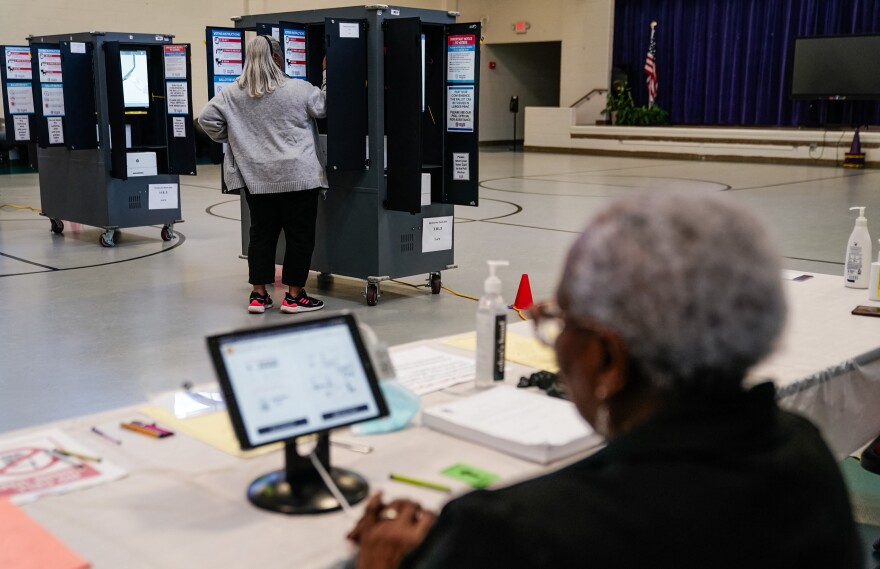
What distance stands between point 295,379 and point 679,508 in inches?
28.5

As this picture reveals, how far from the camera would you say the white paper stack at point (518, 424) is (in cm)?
169

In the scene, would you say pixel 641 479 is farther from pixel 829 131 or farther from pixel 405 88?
pixel 829 131

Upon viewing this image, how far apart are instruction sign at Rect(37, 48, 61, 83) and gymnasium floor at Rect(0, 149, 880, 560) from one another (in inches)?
51.2

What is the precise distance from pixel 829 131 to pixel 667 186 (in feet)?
51.1

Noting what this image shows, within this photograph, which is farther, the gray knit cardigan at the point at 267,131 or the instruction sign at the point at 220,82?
the instruction sign at the point at 220,82

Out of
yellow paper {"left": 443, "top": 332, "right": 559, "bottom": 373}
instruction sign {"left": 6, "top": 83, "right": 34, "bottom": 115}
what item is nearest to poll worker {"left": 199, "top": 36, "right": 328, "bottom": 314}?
yellow paper {"left": 443, "top": 332, "right": 559, "bottom": 373}

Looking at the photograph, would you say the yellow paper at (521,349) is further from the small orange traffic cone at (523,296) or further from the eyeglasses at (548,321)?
the small orange traffic cone at (523,296)

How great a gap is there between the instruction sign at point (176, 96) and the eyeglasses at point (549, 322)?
252 inches

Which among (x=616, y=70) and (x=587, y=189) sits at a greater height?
(x=616, y=70)

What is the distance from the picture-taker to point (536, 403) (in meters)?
1.94

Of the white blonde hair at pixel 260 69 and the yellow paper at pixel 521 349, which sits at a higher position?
the white blonde hair at pixel 260 69

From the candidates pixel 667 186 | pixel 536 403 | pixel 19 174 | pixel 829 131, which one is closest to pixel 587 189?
pixel 829 131

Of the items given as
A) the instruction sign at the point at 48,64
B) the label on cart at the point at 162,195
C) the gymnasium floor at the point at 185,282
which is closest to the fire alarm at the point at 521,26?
the gymnasium floor at the point at 185,282

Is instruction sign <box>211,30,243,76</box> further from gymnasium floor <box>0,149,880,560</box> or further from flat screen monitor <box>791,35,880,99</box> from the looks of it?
flat screen monitor <box>791,35,880,99</box>
